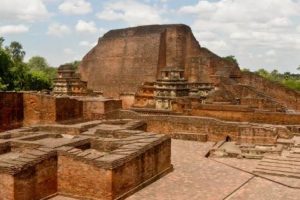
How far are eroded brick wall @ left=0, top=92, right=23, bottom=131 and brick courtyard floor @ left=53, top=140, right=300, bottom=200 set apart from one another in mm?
6406

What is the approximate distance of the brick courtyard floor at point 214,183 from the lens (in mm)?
8312

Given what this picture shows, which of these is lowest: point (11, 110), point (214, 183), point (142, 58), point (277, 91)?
A: point (214, 183)

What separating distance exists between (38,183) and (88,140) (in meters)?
2.43

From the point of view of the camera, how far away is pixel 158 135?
10.4 metres

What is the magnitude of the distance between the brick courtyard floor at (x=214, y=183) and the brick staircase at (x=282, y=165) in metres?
0.27

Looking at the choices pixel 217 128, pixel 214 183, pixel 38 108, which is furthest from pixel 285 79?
pixel 214 183

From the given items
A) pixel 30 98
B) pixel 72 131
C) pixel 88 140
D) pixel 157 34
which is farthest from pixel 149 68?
pixel 88 140

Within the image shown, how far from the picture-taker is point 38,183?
7613 mm

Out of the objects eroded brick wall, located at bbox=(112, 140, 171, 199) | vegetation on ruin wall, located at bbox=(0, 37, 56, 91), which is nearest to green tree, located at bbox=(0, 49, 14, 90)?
vegetation on ruin wall, located at bbox=(0, 37, 56, 91)

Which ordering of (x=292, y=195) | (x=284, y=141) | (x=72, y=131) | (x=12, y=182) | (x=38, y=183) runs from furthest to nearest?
(x=284, y=141), (x=72, y=131), (x=292, y=195), (x=38, y=183), (x=12, y=182)

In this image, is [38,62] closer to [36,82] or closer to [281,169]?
[36,82]

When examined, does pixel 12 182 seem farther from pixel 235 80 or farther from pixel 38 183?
Result: pixel 235 80

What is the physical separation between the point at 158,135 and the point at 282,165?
3.42m

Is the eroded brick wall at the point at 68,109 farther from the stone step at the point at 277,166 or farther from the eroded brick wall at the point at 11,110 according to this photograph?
the stone step at the point at 277,166
